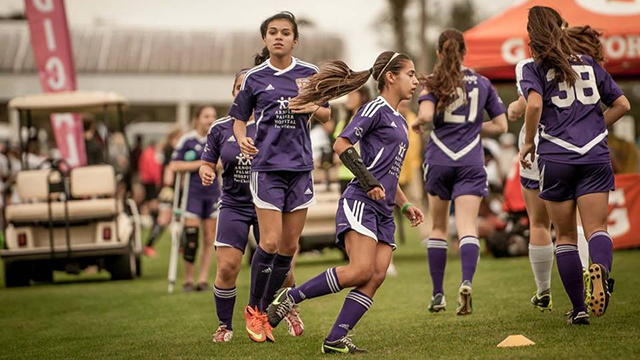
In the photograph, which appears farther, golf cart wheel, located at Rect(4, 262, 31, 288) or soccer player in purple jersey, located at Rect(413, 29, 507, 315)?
golf cart wheel, located at Rect(4, 262, 31, 288)

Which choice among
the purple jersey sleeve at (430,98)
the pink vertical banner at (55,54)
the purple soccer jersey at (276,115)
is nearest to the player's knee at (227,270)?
the purple soccer jersey at (276,115)

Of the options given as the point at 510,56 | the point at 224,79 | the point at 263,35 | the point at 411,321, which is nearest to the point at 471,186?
the point at 411,321

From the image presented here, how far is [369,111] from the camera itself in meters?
6.84

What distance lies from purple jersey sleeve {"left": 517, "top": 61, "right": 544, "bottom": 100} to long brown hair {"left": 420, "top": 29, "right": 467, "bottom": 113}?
5.38 feet

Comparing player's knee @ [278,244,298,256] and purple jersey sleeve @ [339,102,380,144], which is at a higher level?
purple jersey sleeve @ [339,102,380,144]

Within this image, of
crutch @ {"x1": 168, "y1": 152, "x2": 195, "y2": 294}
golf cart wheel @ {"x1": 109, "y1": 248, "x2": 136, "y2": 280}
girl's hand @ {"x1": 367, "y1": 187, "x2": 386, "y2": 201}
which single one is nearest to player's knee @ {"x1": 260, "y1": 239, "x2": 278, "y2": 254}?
girl's hand @ {"x1": 367, "y1": 187, "x2": 386, "y2": 201}

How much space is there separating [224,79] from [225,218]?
41.8 meters

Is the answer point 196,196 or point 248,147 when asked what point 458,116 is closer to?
point 248,147

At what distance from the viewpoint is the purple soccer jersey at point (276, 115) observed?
24.5 ft

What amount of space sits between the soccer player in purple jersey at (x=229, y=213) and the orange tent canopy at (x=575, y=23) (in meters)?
5.70

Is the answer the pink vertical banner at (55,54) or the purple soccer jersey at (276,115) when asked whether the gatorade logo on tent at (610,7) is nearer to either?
the purple soccer jersey at (276,115)

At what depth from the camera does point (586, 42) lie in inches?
300

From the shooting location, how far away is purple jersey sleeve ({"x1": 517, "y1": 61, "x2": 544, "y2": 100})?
729 cm

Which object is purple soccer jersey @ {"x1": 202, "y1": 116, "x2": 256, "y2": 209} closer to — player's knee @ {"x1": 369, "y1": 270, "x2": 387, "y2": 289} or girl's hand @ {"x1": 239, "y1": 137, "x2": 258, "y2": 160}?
girl's hand @ {"x1": 239, "y1": 137, "x2": 258, "y2": 160}
